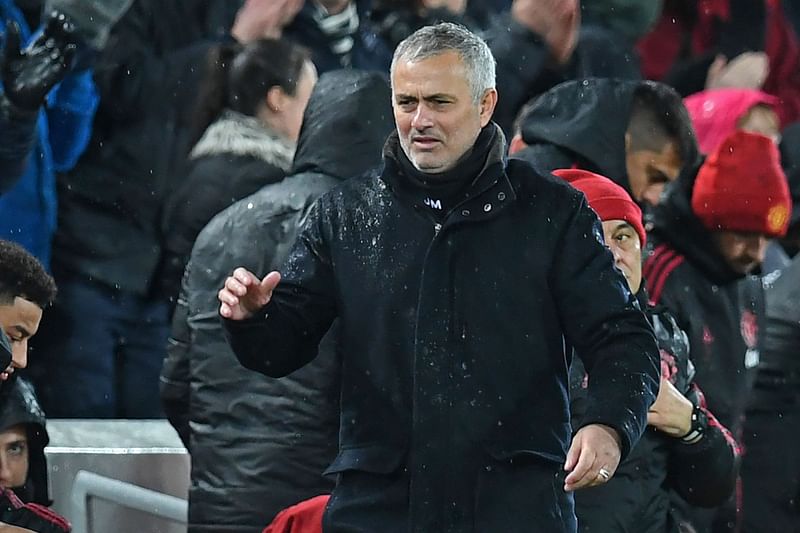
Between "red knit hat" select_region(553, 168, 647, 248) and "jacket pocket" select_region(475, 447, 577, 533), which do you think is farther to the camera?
"red knit hat" select_region(553, 168, 647, 248)

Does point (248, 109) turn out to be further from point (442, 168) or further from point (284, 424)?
point (442, 168)

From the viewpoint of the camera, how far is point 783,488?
23.1ft

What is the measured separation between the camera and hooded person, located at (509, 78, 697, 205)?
5.74 m

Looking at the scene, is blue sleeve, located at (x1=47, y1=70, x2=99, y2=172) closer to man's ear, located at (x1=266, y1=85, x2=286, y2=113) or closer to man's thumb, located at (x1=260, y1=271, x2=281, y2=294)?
man's ear, located at (x1=266, y1=85, x2=286, y2=113)

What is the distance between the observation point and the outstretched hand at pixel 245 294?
4.02 meters

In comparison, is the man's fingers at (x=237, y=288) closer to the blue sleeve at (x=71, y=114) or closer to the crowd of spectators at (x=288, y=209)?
the crowd of spectators at (x=288, y=209)

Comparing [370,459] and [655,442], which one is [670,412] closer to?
[655,442]

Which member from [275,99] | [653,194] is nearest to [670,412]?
[653,194]

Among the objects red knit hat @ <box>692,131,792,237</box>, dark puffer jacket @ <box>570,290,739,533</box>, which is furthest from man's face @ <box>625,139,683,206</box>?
dark puffer jacket @ <box>570,290,739,533</box>

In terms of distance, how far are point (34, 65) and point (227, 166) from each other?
818 millimetres

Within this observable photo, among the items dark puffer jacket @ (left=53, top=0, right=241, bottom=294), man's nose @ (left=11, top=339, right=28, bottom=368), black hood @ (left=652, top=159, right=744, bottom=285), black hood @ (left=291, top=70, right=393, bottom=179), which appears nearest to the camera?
man's nose @ (left=11, top=339, right=28, bottom=368)

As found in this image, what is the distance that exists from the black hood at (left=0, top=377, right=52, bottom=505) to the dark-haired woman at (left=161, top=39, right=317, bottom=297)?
59.3 inches

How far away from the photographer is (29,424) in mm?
5234

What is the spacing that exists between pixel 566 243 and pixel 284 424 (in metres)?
1.55
